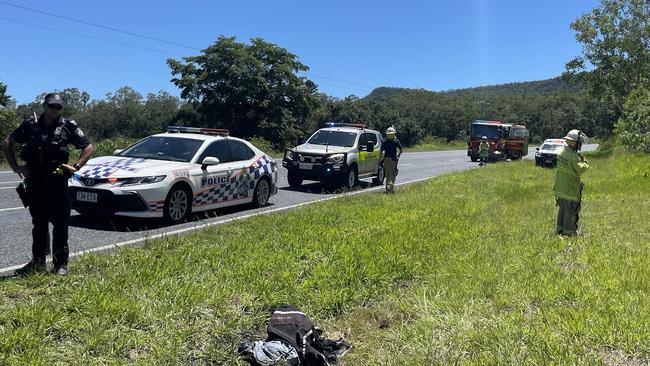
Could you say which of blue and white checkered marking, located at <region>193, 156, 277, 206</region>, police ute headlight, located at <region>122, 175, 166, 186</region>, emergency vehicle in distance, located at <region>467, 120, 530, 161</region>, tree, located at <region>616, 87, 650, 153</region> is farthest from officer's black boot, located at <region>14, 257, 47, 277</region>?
emergency vehicle in distance, located at <region>467, 120, 530, 161</region>

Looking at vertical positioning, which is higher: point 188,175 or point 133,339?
point 188,175

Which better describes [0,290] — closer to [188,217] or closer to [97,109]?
[188,217]

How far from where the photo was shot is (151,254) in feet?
19.2

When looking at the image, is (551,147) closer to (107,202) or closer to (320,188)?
(320,188)

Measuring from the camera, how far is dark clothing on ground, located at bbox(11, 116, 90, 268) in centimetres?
488

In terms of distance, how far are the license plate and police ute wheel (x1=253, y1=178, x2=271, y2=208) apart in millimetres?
3721

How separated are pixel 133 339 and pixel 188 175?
5.36 metres

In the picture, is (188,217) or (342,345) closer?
(342,345)

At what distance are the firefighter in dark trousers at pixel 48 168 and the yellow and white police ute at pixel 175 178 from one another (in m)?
2.70

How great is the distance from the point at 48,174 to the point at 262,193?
21.3 feet

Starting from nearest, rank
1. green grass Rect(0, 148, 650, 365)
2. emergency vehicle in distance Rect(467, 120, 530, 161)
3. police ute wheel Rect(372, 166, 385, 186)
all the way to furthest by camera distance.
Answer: green grass Rect(0, 148, 650, 365)
police ute wheel Rect(372, 166, 385, 186)
emergency vehicle in distance Rect(467, 120, 530, 161)

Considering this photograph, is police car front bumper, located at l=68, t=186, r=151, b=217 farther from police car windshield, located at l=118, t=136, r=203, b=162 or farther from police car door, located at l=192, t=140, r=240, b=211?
police car windshield, located at l=118, t=136, r=203, b=162

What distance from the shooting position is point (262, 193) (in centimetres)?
1130

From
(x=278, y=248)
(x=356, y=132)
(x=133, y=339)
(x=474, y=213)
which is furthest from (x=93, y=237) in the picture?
(x=356, y=132)
